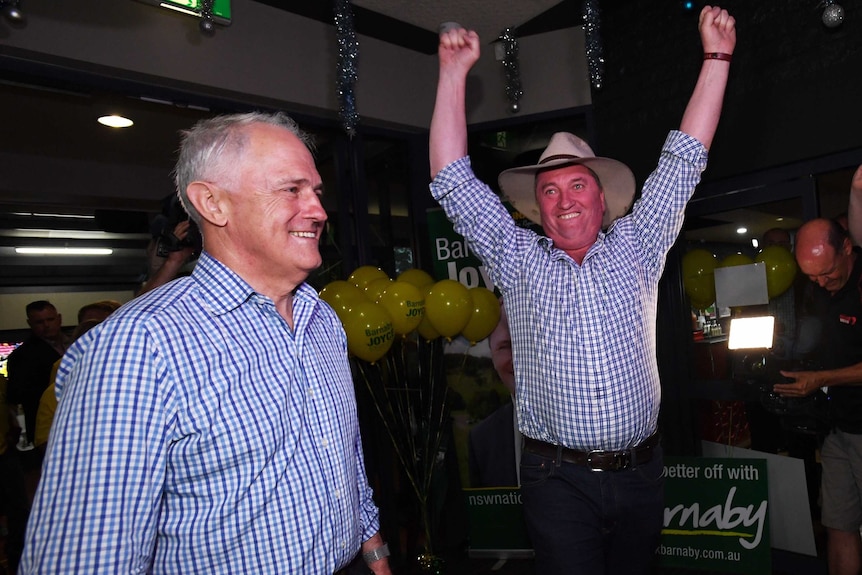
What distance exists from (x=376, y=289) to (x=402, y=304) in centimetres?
20

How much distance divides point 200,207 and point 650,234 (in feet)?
4.47

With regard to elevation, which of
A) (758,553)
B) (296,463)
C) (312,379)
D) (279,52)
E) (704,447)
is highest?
(279,52)

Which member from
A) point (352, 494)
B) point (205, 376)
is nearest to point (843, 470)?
point (352, 494)

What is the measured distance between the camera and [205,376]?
1.00 meters

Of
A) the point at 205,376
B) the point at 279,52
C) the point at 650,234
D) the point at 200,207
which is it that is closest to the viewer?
the point at 205,376

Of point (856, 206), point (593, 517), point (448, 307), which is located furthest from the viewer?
point (448, 307)

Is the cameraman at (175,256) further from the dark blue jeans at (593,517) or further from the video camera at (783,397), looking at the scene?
the video camera at (783,397)

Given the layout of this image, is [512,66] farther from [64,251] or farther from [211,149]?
[64,251]

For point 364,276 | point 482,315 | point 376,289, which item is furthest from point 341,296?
point 482,315

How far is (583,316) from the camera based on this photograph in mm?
1817

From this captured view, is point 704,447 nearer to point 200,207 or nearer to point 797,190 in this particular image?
point 797,190

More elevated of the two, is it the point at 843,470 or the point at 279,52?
the point at 279,52

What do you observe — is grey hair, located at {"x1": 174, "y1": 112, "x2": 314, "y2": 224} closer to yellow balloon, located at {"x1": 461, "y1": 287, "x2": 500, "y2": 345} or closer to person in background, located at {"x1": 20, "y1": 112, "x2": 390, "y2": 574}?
person in background, located at {"x1": 20, "y1": 112, "x2": 390, "y2": 574}

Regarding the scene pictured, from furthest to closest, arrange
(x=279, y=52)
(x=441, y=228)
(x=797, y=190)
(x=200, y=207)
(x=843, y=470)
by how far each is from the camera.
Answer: (x=441, y=228) → (x=279, y=52) → (x=797, y=190) → (x=843, y=470) → (x=200, y=207)
